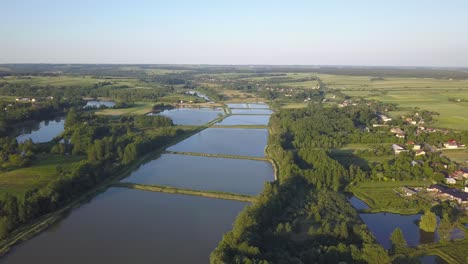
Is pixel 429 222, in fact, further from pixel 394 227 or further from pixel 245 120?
pixel 245 120

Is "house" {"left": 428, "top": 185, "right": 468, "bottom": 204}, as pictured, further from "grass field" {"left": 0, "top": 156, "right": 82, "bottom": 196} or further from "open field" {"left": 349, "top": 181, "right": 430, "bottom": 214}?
"grass field" {"left": 0, "top": 156, "right": 82, "bottom": 196}

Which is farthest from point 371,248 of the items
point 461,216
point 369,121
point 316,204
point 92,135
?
point 369,121

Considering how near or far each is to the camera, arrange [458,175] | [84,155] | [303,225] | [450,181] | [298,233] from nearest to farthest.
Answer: [298,233] → [303,225] → [450,181] → [458,175] → [84,155]

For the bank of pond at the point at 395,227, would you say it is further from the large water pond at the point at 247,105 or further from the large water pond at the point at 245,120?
the large water pond at the point at 247,105

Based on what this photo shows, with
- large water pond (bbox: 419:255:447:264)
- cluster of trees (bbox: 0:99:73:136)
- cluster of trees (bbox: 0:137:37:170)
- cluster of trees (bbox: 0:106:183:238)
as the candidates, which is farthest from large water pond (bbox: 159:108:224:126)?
large water pond (bbox: 419:255:447:264)

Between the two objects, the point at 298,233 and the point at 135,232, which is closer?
the point at 298,233

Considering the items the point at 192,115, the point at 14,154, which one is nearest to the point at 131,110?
the point at 192,115

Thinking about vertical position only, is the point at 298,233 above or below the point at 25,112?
below
